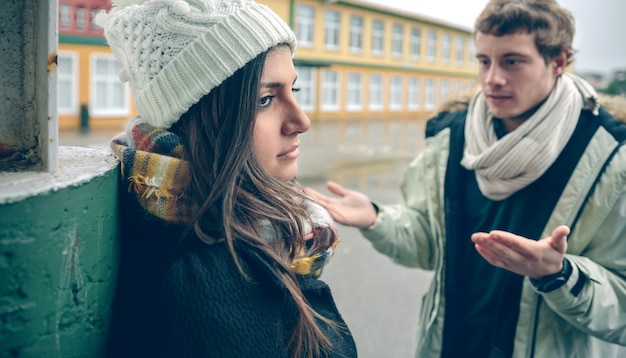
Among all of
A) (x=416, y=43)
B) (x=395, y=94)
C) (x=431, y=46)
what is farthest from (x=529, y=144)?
(x=431, y=46)

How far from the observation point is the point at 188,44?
1.22m

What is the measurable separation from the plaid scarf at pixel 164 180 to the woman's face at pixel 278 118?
0.17 m

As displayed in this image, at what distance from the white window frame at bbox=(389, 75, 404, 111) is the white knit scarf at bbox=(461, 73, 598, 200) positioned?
27.3 meters

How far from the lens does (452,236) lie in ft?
6.87

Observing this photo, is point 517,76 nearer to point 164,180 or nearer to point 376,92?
point 164,180

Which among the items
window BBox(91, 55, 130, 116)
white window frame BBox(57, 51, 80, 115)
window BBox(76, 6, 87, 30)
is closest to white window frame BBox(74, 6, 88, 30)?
window BBox(76, 6, 87, 30)

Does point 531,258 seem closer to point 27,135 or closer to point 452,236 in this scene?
point 452,236

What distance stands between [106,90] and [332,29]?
1124 centimetres

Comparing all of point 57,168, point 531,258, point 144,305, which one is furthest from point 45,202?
point 531,258

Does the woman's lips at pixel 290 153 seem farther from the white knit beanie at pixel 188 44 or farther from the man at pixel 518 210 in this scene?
the man at pixel 518 210

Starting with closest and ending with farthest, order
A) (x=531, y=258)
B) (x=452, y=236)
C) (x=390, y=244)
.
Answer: (x=531, y=258) < (x=452, y=236) < (x=390, y=244)

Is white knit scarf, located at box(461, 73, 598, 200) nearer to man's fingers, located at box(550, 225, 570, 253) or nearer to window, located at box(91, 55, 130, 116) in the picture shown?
man's fingers, located at box(550, 225, 570, 253)

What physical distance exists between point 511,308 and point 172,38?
1.51 meters

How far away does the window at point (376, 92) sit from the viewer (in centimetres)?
2772
